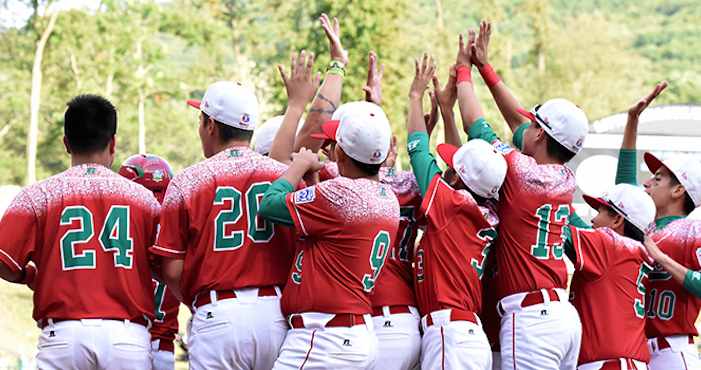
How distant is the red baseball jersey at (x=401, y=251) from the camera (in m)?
6.27

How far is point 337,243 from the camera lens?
579cm

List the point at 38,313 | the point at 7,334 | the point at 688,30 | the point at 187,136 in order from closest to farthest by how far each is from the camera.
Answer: the point at 38,313 → the point at 7,334 → the point at 187,136 → the point at 688,30

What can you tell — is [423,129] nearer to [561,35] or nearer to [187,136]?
[187,136]

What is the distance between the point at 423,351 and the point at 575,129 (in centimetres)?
168

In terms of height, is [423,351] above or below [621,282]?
below

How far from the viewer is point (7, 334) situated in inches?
894

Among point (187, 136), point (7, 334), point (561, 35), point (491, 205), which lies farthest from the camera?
point (561, 35)

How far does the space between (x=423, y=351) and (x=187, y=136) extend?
48312 millimetres

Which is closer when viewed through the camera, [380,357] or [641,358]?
[380,357]

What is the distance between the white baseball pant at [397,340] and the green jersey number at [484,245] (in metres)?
0.48

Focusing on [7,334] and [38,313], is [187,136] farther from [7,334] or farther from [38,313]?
[38,313]

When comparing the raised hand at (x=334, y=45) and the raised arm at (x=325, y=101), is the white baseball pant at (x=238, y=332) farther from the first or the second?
the raised hand at (x=334, y=45)

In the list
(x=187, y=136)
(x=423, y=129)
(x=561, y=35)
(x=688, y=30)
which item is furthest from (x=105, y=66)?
(x=688, y=30)

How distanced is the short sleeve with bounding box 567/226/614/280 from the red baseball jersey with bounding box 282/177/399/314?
1407mm
